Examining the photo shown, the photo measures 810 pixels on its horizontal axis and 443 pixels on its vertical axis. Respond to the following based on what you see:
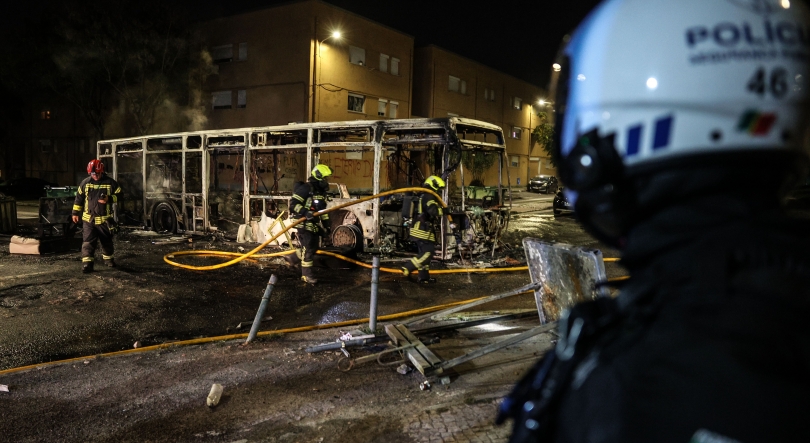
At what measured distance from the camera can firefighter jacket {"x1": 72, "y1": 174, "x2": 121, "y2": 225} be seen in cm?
877

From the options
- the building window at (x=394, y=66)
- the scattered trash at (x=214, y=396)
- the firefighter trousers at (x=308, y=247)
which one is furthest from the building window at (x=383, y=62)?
the scattered trash at (x=214, y=396)

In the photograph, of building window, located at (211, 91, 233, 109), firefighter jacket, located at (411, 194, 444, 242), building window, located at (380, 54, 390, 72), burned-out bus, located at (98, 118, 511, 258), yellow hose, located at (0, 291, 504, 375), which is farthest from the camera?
building window, located at (380, 54, 390, 72)

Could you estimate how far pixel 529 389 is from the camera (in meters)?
0.97

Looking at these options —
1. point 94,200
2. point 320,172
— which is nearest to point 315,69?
point 94,200

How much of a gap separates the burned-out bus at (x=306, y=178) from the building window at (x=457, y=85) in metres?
21.6

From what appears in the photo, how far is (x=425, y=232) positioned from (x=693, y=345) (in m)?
7.75

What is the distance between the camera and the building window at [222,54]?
28.7 m

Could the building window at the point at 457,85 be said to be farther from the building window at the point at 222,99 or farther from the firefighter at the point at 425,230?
the firefighter at the point at 425,230

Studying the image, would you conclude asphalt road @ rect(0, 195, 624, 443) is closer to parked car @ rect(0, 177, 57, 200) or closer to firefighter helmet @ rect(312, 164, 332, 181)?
firefighter helmet @ rect(312, 164, 332, 181)

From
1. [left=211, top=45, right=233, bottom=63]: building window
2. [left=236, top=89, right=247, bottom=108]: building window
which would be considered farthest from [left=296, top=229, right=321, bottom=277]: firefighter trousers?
[left=211, top=45, right=233, bottom=63]: building window

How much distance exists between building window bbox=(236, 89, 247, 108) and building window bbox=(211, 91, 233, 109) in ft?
1.70

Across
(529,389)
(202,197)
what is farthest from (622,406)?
(202,197)

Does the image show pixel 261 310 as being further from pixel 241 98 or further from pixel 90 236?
pixel 241 98

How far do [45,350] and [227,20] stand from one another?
2677cm
